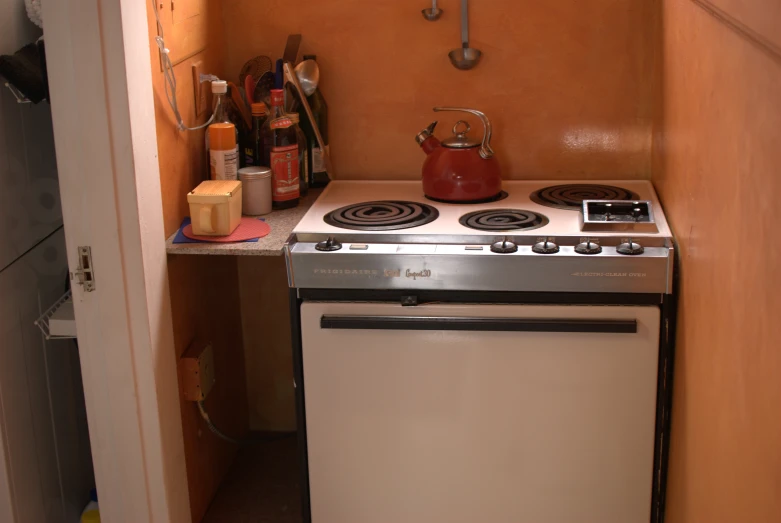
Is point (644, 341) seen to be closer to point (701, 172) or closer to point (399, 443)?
point (701, 172)

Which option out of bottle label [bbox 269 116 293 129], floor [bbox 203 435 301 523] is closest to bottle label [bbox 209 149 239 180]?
bottle label [bbox 269 116 293 129]

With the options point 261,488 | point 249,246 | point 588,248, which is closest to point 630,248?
point 588,248

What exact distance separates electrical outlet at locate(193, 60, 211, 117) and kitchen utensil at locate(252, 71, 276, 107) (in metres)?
0.13

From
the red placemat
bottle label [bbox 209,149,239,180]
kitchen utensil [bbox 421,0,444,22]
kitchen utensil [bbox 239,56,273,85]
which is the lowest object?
the red placemat

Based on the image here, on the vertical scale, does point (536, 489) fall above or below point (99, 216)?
below

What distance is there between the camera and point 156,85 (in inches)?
78.5

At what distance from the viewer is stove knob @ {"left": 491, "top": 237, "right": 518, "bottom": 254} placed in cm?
196

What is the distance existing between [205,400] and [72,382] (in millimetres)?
327

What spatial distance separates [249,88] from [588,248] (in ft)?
3.17

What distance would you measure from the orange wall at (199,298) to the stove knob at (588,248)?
908mm

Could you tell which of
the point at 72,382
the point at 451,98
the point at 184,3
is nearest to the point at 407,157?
the point at 451,98

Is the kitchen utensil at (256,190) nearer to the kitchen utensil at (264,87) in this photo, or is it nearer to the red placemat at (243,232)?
the red placemat at (243,232)

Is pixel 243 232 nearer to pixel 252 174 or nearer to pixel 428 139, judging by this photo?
pixel 252 174

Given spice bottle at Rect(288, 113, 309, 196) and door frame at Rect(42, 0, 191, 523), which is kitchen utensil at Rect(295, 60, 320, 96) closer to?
spice bottle at Rect(288, 113, 309, 196)
